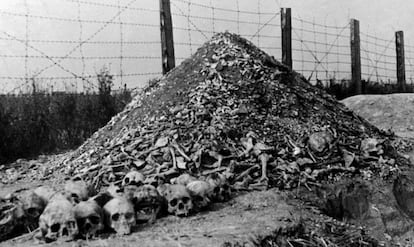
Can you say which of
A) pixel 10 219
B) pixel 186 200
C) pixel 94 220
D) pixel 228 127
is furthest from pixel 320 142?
pixel 10 219

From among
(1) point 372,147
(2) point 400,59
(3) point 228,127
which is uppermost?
(2) point 400,59

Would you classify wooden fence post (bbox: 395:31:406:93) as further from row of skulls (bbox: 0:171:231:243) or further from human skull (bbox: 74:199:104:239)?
human skull (bbox: 74:199:104:239)

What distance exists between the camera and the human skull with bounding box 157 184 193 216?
285 centimetres

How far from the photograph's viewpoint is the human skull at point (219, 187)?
3.08m

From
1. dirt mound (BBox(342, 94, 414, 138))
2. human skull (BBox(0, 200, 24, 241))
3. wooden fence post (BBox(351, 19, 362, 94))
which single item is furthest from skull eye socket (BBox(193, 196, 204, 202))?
wooden fence post (BBox(351, 19, 362, 94))

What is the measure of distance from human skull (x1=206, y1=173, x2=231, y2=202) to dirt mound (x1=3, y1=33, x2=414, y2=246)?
0.30ft

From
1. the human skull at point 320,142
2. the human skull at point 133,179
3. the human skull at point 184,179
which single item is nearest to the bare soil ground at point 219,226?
the human skull at point 184,179

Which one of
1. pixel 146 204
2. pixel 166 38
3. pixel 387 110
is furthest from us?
pixel 387 110

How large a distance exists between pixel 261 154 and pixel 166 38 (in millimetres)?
3714

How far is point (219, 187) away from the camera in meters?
3.12

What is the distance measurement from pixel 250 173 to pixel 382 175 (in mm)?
1080

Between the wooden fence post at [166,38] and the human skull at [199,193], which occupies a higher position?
the wooden fence post at [166,38]

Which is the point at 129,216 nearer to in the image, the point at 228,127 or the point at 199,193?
the point at 199,193

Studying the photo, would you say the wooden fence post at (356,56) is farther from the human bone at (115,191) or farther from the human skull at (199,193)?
the human bone at (115,191)
